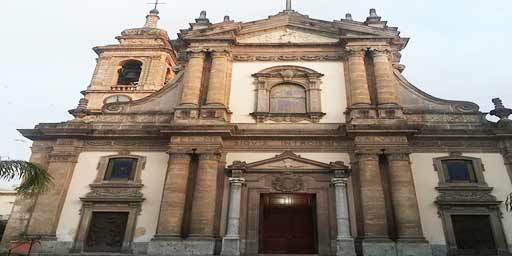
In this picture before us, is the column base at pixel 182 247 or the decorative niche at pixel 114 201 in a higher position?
the decorative niche at pixel 114 201

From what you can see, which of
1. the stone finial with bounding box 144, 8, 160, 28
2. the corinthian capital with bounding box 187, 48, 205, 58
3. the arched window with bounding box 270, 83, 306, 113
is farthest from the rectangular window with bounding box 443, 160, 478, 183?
the stone finial with bounding box 144, 8, 160, 28

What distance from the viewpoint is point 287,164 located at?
15.4 m

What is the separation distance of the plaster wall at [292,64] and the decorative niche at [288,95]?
0.27 m

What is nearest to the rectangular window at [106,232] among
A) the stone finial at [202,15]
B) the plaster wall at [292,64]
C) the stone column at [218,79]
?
the stone column at [218,79]

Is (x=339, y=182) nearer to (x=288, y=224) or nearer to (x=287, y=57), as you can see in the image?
(x=288, y=224)

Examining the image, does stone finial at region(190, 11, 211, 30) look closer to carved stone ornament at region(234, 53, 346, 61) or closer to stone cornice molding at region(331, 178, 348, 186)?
carved stone ornament at region(234, 53, 346, 61)

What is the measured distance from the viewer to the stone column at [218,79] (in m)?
16.9

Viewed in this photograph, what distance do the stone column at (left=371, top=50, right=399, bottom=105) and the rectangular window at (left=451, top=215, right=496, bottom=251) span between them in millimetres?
5170

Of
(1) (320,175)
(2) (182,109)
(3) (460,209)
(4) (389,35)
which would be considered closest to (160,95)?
(2) (182,109)

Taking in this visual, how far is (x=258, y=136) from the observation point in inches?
626

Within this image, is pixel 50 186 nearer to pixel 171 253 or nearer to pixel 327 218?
pixel 171 253

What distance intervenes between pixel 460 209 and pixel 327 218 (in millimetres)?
4829

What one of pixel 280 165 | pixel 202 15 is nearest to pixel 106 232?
pixel 280 165

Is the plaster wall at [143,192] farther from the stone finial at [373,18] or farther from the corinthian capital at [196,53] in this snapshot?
the stone finial at [373,18]
